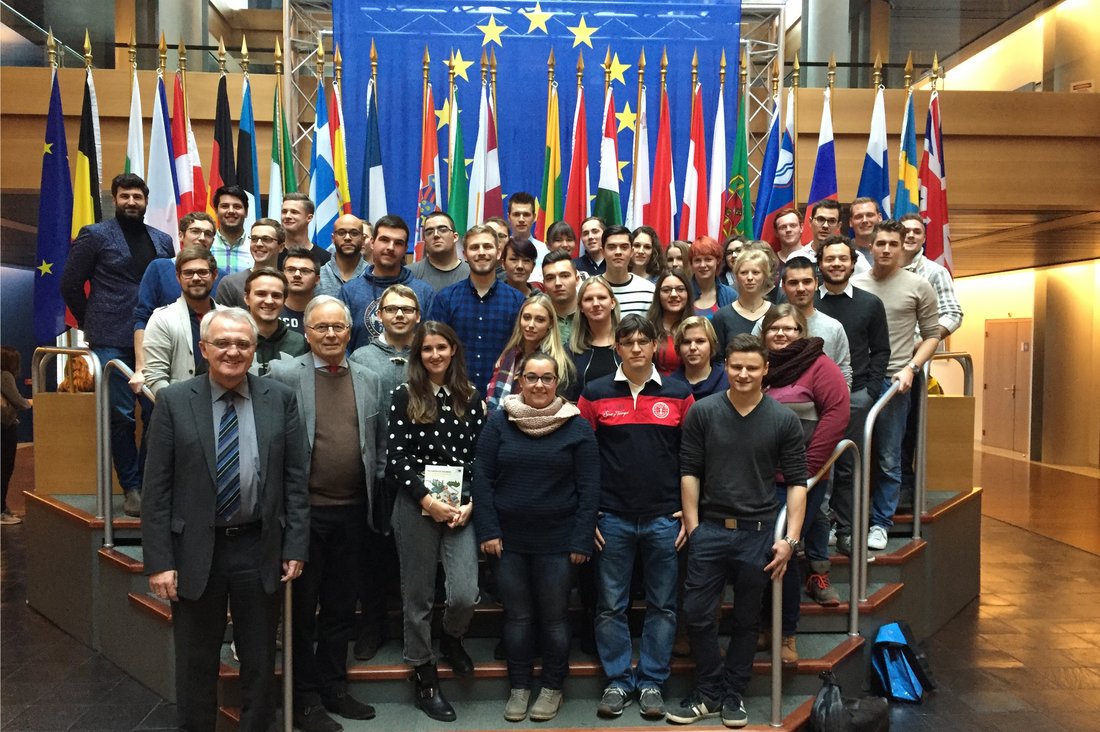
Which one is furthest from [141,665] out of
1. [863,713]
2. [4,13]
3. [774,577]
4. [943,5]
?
[943,5]

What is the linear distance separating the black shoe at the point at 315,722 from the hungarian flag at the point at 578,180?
468cm

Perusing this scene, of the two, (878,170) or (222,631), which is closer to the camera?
(222,631)

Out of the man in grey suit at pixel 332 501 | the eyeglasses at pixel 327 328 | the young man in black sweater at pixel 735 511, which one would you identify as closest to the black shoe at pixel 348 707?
the man in grey suit at pixel 332 501

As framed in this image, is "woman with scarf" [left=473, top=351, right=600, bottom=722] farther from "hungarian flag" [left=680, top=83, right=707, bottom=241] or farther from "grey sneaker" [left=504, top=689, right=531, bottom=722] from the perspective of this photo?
"hungarian flag" [left=680, top=83, right=707, bottom=241]

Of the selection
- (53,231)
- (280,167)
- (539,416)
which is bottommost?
(539,416)

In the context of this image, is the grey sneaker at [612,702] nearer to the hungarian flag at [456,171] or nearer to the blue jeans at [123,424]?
the blue jeans at [123,424]

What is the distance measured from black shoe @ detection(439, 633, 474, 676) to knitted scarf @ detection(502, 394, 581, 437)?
0.98 m

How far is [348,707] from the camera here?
359 centimetres

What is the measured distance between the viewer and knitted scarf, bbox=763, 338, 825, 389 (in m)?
3.88

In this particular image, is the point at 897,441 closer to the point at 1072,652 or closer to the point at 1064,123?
the point at 1072,652

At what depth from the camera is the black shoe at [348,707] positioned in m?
3.58

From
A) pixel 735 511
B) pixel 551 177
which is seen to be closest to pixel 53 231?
pixel 551 177

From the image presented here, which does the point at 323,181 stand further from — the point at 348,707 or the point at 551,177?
the point at 348,707

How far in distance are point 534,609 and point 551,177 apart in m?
4.57
